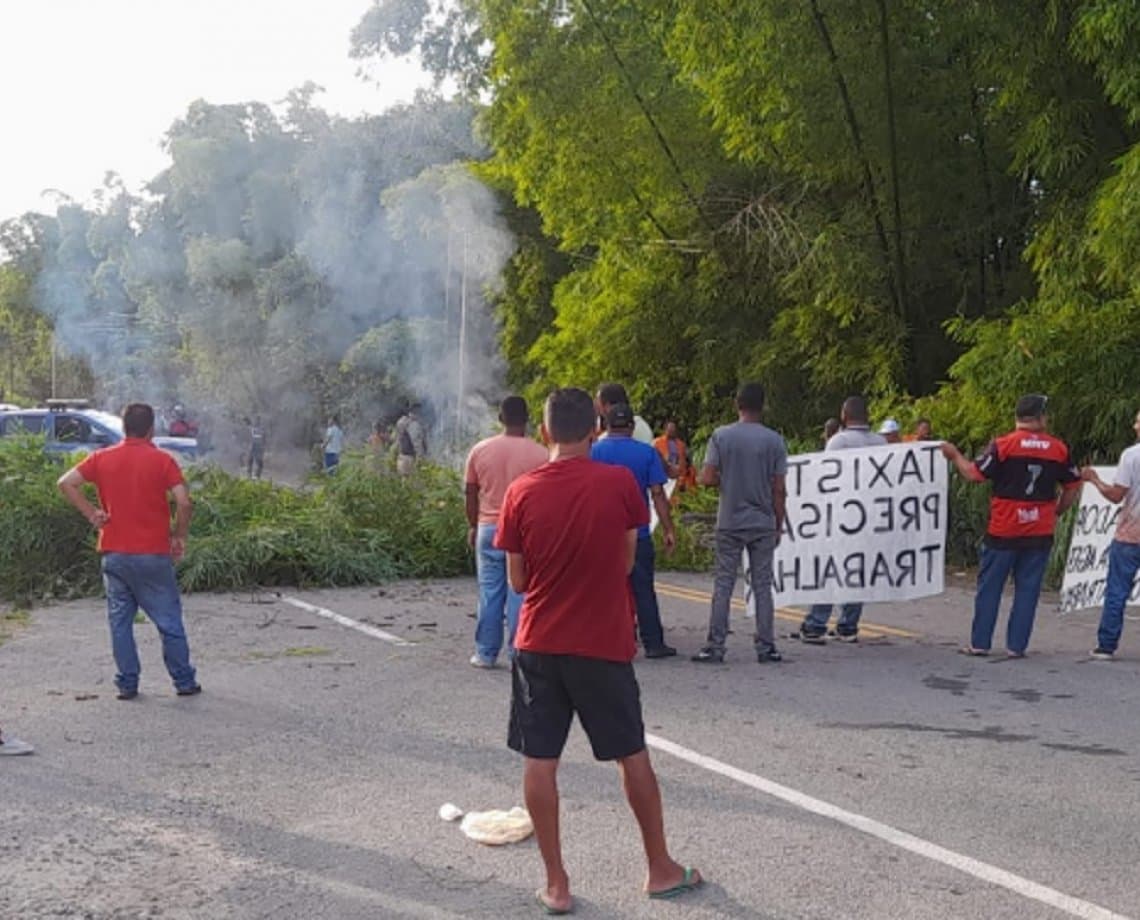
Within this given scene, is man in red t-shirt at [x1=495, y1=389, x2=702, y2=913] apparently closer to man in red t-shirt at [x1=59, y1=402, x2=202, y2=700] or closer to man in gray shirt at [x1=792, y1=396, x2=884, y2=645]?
man in red t-shirt at [x1=59, y1=402, x2=202, y2=700]

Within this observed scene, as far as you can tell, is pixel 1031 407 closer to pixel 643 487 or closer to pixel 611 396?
pixel 643 487

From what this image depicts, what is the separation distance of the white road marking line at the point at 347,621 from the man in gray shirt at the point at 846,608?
289cm

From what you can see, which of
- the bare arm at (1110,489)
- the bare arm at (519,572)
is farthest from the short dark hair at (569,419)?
the bare arm at (1110,489)

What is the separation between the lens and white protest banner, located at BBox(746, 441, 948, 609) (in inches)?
420

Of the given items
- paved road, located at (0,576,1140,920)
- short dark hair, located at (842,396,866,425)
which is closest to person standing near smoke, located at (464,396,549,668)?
paved road, located at (0,576,1140,920)

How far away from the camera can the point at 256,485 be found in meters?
15.4

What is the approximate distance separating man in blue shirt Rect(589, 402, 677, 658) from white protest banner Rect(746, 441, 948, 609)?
1.23 m

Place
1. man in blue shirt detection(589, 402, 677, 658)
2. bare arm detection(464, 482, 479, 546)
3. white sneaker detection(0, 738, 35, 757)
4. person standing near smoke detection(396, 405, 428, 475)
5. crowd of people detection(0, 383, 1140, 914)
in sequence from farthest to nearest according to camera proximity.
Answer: person standing near smoke detection(396, 405, 428, 475), man in blue shirt detection(589, 402, 677, 658), bare arm detection(464, 482, 479, 546), white sneaker detection(0, 738, 35, 757), crowd of people detection(0, 383, 1140, 914)

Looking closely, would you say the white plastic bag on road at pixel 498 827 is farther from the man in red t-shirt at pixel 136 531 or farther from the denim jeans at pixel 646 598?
the denim jeans at pixel 646 598

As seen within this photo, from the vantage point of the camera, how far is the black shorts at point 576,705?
16.3 ft

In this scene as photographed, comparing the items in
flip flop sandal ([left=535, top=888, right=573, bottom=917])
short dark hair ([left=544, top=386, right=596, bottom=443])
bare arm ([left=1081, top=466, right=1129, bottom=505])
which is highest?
short dark hair ([left=544, top=386, right=596, bottom=443])

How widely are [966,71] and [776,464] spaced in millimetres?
8810

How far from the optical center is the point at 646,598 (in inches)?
391

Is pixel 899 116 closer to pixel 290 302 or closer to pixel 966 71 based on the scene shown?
pixel 966 71
